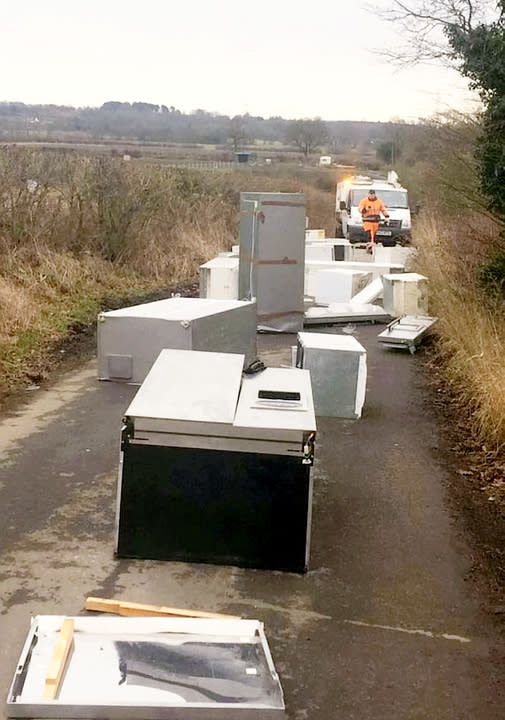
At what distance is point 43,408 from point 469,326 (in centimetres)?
486

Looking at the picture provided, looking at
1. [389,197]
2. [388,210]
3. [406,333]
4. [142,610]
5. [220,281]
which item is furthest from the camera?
[389,197]

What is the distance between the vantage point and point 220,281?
46.7 ft

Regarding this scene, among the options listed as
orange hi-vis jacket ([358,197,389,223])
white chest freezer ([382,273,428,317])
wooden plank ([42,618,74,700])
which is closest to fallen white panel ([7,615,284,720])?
wooden plank ([42,618,74,700])

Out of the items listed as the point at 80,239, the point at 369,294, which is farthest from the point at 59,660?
the point at 80,239

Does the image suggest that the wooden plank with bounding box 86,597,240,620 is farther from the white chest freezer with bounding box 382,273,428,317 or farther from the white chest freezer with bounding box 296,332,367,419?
the white chest freezer with bounding box 382,273,428,317

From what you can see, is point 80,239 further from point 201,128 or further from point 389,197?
point 201,128

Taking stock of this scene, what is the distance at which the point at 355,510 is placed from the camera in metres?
6.05

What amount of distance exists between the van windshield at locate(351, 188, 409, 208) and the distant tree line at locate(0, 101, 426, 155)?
2508 centimetres

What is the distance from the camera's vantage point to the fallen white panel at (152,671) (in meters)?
3.39

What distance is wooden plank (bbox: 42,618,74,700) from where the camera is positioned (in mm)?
3473

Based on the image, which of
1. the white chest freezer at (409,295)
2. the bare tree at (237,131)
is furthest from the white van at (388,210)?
the bare tree at (237,131)

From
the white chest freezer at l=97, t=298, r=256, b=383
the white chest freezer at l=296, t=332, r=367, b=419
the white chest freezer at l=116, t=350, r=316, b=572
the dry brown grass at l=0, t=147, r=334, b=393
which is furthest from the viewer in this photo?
the dry brown grass at l=0, t=147, r=334, b=393

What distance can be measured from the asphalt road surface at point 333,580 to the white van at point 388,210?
1887cm

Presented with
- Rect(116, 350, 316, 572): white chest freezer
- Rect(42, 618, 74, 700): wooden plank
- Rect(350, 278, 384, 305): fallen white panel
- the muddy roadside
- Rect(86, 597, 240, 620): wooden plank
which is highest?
Rect(116, 350, 316, 572): white chest freezer
